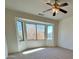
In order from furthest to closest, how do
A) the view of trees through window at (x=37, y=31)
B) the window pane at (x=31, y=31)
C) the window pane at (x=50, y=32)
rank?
the window pane at (x=50, y=32) < the window pane at (x=31, y=31) < the view of trees through window at (x=37, y=31)

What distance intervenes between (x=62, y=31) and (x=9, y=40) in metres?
4.37

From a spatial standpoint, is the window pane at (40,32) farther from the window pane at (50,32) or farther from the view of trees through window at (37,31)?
the window pane at (50,32)

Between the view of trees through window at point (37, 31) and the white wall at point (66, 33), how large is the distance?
818 mm

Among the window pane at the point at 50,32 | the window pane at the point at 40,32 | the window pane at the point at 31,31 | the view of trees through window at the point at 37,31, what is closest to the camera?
the view of trees through window at the point at 37,31

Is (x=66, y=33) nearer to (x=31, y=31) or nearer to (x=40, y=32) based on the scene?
(x=40, y=32)

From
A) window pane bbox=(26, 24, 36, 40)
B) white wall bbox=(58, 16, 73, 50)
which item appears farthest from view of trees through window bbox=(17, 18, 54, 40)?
white wall bbox=(58, 16, 73, 50)

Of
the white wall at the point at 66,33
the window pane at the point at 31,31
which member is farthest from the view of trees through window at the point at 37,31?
the white wall at the point at 66,33

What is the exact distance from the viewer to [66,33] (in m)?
7.44

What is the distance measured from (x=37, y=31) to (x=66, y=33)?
239cm

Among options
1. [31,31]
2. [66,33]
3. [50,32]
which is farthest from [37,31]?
[66,33]

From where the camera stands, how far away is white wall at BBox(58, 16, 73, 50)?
6934 mm

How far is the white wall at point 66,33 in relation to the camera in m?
6.93

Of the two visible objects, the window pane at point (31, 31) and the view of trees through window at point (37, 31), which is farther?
the window pane at point (31, 31)
